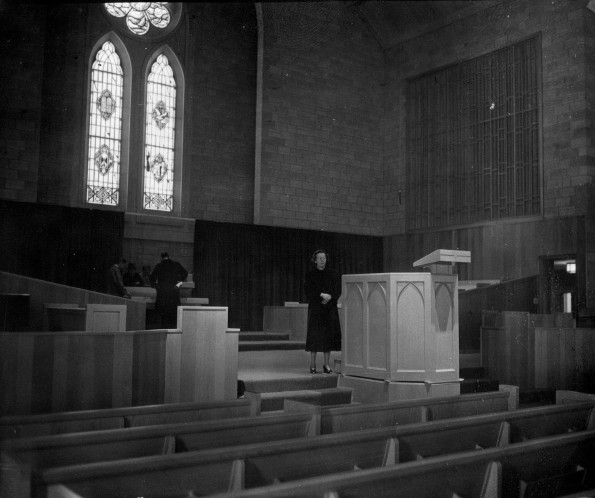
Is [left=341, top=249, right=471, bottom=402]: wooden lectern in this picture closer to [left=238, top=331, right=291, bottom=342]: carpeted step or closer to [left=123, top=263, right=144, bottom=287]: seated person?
[left=238, top=331, right=291, bottom=342]: carpeted step

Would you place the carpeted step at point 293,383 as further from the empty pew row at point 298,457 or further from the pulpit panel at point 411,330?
the empty pew row at point 298,457

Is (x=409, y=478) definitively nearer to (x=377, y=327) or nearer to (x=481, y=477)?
(x=481, y=477)

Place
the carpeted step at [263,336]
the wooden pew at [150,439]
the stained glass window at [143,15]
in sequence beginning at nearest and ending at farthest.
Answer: the wooden pew at [150,439] < the carpeted step at [263,336] < the stained glass window at [143,15]

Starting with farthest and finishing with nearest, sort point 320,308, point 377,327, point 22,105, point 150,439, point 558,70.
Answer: point 558,70 → point 22,105 → point 320,308 → point 377,327 → point 150,439

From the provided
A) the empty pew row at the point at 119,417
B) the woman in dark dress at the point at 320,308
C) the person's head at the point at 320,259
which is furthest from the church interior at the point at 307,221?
the person's head at the point at 320,259

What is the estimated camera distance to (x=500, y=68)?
12188 millimetres

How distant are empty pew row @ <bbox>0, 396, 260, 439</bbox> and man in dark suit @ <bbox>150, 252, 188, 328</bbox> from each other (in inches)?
169

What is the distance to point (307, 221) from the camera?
43.6 feet

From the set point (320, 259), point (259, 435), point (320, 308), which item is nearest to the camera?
point (259, 435)

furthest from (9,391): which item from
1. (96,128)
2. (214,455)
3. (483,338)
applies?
(96,128)

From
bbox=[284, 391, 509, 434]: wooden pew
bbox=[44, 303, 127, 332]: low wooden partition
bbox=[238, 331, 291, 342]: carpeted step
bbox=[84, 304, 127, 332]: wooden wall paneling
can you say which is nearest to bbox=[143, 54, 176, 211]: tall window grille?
bbox=[238, 331, 291, 342]: carpeted step

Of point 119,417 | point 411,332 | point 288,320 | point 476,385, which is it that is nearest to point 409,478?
point 119,417

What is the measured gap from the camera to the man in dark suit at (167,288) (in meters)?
7.76

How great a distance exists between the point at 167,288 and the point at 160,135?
5091 mm
